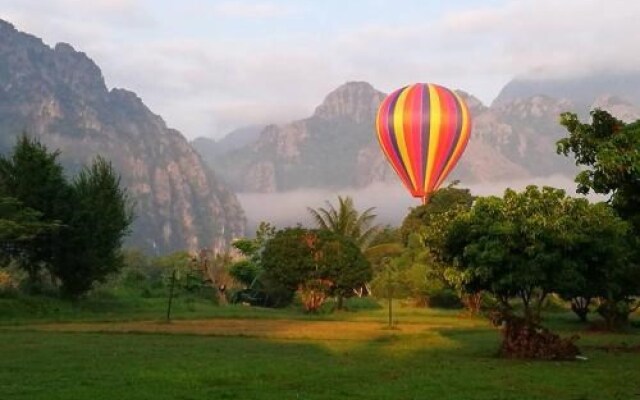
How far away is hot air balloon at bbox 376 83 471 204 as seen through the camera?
251 ft

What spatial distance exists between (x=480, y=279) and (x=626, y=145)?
6.29 meters

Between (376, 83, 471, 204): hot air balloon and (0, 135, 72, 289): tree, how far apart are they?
116ft

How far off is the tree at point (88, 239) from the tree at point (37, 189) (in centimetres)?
75

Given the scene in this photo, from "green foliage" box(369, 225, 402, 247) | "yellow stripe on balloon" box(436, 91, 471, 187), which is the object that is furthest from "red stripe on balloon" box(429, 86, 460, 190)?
"green foliage" box(369, 225, 402, 247)

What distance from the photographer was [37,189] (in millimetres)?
52062

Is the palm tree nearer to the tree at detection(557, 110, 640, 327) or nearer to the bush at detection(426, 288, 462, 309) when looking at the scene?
the bush at detection(426, 288, 462, 309)

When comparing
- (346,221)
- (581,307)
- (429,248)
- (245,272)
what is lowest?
(581,307)

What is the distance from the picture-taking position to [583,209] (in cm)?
2480

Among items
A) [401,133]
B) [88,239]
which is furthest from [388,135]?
[88,239]

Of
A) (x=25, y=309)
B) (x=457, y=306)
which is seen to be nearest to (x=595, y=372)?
(x=25, y=309)

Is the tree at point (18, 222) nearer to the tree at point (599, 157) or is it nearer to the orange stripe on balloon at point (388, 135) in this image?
the tree at point (599, 157)

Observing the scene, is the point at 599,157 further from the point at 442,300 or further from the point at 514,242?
the point at 442,300

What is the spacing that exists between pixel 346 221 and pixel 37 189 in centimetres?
2850

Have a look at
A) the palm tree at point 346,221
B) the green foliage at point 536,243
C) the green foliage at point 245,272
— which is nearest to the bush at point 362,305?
the palm tree at point 346,221
